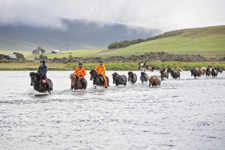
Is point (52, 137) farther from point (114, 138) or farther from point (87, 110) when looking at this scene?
point (87, 110)

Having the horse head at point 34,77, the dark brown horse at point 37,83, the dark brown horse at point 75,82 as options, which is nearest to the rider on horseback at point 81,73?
the dark brown horse at point 75,82

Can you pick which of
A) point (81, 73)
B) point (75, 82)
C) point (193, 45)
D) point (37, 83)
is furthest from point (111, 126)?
point (193, 45)

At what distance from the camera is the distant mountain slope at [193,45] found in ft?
358

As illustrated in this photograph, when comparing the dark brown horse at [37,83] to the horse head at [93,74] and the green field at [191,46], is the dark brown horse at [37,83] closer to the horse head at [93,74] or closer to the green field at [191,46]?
the horse head at [93,74]

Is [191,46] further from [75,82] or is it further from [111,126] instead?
[111,126]

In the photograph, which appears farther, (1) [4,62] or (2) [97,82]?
(1) [4,62]

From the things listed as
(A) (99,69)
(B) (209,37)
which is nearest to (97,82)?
(A) (99,69)

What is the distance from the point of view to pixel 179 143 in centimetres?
779

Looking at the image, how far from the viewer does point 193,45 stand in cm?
12294

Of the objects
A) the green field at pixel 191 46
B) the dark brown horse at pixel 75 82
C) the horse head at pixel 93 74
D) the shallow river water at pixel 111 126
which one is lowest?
the shallow river water at pixel 111 126

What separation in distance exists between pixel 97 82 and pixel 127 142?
14.6 meters

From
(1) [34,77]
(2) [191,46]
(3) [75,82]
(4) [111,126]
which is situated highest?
(2) [191,46]

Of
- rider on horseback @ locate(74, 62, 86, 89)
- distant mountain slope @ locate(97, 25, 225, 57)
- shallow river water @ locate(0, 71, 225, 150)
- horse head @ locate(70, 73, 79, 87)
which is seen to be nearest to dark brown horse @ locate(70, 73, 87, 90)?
horse head @ locate(70, 73, 79, 87)

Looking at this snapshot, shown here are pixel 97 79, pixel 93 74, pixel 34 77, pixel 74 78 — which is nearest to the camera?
pixel 34 77
